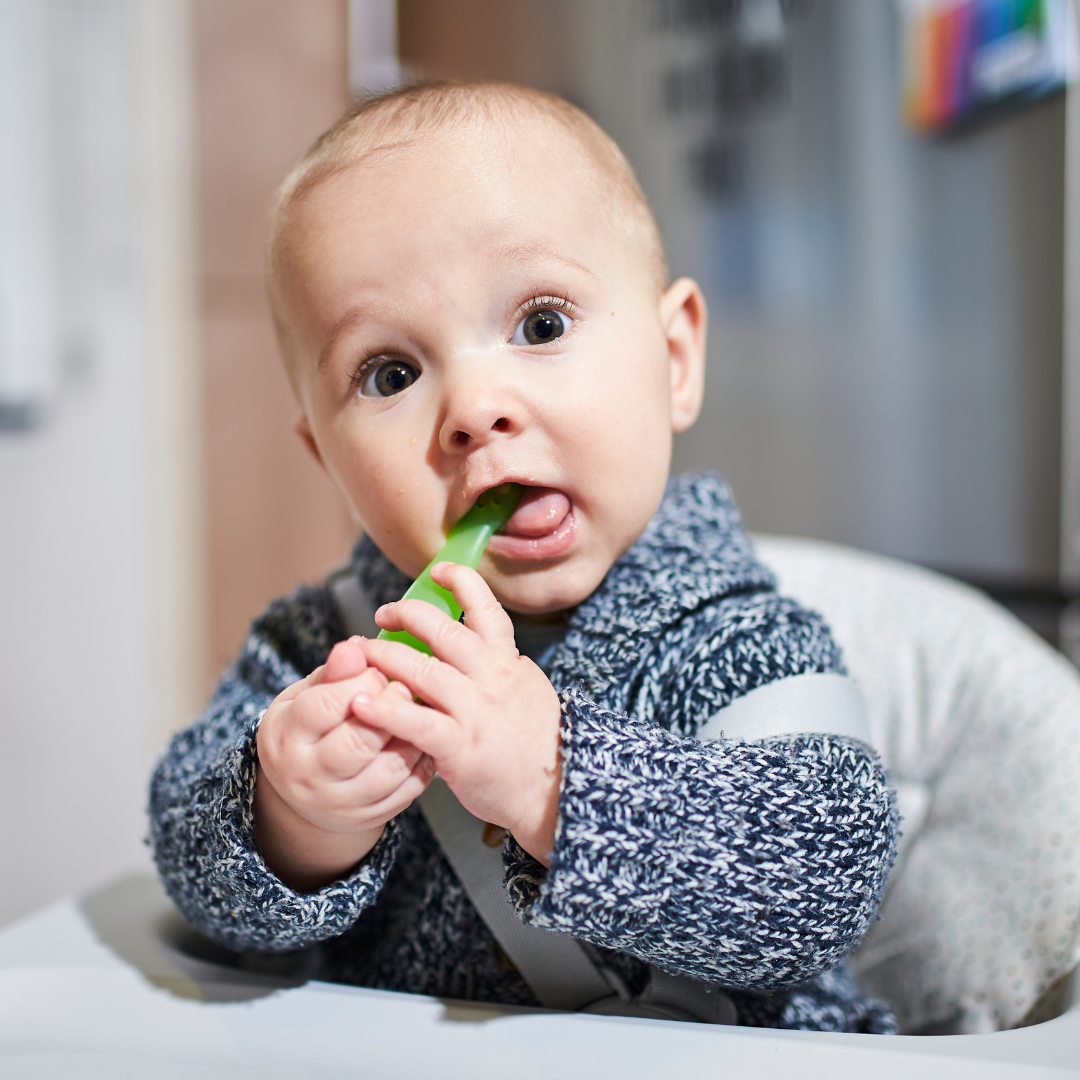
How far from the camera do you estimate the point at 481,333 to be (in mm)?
482

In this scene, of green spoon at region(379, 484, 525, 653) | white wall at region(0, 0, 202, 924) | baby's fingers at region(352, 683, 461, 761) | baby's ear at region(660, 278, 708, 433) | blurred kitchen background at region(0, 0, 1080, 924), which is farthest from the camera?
white wall at region(0, 0, 202, 924)

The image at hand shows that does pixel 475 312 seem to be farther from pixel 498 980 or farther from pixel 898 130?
pixel 898 130

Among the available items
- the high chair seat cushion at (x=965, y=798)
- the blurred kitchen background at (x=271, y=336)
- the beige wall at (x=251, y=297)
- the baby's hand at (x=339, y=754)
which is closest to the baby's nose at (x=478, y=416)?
the baby's hand at (x=339, y=754)

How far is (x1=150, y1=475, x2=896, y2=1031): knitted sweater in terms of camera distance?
1.29 feet

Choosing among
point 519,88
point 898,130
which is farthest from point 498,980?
point 898,130

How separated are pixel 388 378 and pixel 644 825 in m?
0.26

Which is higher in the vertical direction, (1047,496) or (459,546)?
(459,546)

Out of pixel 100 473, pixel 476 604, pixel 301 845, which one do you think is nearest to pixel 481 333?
pixel 476 604

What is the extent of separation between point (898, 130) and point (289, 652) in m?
0.89

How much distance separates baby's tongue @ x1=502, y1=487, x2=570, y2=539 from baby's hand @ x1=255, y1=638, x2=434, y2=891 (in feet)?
0.38

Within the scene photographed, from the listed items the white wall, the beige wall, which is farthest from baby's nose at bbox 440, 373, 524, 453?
the white wall

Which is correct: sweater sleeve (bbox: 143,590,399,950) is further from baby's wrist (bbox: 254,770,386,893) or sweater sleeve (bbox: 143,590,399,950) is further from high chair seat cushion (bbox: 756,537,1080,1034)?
high chair seat cushion (bbox: 756,537,1080,1034)

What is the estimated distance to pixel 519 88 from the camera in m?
0.56

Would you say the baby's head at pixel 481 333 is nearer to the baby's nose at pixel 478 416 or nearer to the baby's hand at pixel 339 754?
the baby's nose at pixel 478 416
